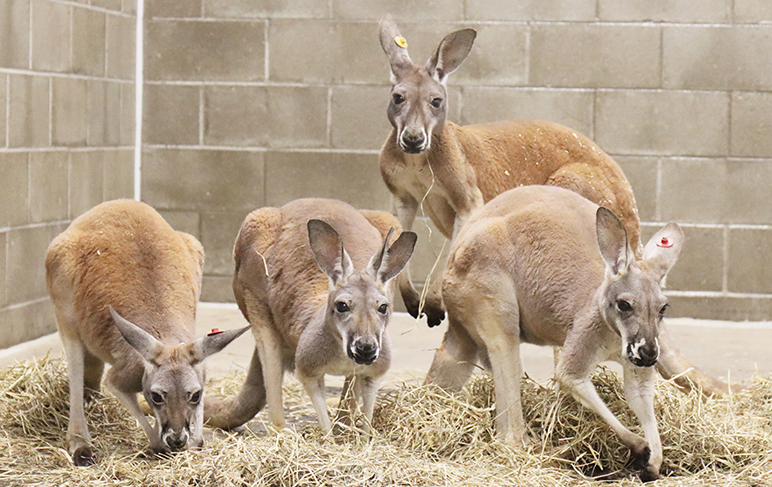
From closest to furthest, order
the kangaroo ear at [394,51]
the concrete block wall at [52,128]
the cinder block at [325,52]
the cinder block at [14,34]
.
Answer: the kangaroo ear at [394,51] < the cinder block at [14,34] < the concrete block wall at [52,128] < the cinder block at [325,52]

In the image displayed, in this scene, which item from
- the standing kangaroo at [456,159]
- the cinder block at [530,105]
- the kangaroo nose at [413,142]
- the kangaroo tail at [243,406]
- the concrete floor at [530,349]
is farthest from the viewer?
the cinder block at [530,105]

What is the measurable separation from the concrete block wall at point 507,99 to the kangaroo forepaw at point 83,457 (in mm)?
3813

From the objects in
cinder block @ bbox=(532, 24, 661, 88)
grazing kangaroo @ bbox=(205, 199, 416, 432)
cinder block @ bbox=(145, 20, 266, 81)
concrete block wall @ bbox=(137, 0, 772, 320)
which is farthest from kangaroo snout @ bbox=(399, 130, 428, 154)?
cinder block @ bbox=(145, 20, 266, 81)

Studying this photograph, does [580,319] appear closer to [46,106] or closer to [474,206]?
[474,206]

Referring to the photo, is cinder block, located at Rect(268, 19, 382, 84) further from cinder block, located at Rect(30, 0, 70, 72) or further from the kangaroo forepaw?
the kangaroo forepaw

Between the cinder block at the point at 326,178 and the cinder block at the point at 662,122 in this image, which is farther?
the cinder block at the point at 326,178

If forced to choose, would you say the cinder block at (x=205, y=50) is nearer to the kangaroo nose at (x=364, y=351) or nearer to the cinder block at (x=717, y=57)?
the cinder block at (x=717, y=57)

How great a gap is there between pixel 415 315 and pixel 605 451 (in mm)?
1366

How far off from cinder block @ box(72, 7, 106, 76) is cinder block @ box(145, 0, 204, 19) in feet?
1.78

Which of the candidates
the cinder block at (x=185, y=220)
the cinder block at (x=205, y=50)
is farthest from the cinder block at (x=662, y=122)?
the cinder block at (x=185, y=220)

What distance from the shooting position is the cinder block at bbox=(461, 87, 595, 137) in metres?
7.52

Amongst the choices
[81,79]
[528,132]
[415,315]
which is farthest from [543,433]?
[81,79]

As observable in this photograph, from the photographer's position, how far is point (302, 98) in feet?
25.5

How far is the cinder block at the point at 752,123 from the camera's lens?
7.38 meters
